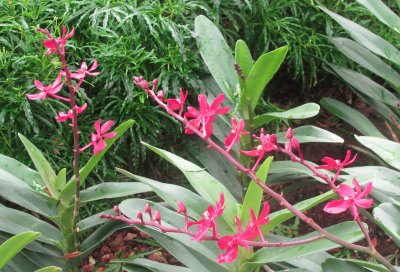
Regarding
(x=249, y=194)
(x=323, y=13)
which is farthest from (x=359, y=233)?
(x=323, y=13)

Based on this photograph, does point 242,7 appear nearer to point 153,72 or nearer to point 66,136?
point 153,72

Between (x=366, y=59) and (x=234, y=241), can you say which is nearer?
(x=234, y=241)

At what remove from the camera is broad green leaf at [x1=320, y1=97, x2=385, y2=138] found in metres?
2.36

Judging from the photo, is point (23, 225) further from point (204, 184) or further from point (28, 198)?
point (204, 184)

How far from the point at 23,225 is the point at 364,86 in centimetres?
136

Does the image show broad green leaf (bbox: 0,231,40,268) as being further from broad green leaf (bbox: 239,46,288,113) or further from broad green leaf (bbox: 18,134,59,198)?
broad green leaf (bbox: 239,46,288,113)

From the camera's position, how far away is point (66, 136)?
198 centimetres

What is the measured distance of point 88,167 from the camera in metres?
1.62

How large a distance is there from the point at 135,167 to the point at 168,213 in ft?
1.34

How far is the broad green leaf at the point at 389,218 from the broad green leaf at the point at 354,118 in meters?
0.86

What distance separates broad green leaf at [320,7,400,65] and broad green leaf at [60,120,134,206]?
998 millimetres

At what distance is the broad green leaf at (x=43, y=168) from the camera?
1673 mm

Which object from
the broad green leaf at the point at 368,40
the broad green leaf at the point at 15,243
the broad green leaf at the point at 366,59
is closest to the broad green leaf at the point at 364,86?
the broad green leaf at the point at 366,59

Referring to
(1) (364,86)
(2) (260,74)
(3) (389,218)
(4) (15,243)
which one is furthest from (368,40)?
(4) (15,243)
